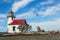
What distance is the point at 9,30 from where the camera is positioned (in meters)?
61.2

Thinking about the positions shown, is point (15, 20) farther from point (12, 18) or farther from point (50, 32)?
point (50, 32)

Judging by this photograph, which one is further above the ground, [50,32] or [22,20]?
[22,20]

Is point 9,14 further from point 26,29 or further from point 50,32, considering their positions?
point 50,32

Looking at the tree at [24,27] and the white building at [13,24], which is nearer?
the tree at [24,27]

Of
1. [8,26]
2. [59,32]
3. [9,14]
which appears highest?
[9,14]

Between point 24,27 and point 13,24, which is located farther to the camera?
point 13,24

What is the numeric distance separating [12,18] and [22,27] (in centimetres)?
1010

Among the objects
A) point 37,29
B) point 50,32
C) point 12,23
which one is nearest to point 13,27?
A: point 12,23

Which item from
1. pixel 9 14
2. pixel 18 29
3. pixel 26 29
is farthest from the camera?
pixel 9 14

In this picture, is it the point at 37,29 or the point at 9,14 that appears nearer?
the point at 37,29

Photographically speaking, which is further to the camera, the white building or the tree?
the white building

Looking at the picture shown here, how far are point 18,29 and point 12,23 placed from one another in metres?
3.69

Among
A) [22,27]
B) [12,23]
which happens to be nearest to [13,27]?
[12,23]

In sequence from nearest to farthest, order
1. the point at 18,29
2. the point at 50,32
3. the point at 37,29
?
the point at 50,32 < the point at 37,29 < the point at 18,29
